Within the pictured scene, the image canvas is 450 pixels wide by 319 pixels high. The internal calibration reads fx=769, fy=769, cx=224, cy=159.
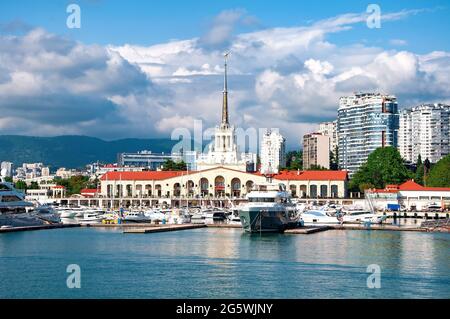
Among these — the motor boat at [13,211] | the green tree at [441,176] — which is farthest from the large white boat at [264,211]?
the green tree at [441,176]

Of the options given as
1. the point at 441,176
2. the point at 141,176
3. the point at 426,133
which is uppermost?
the point at 426,133

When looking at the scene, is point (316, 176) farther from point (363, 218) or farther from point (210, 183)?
point (363, 218)

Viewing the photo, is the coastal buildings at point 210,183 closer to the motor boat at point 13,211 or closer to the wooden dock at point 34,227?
the wooden dock at point 34,227

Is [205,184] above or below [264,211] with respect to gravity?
above

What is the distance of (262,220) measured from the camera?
2039 inches

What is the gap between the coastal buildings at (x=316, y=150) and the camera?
169 meters

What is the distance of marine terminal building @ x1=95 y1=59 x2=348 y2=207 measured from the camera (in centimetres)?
10881

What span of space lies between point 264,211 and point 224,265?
735 inches


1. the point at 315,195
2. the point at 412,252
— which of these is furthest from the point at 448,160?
the point at 412,252

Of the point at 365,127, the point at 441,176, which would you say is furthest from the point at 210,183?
the point at 365,127

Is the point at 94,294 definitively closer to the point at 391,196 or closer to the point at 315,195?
the point at 391,196

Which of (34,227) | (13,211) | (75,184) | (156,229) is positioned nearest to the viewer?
(156,229)

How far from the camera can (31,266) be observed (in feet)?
107

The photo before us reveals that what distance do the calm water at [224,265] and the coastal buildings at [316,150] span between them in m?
118
